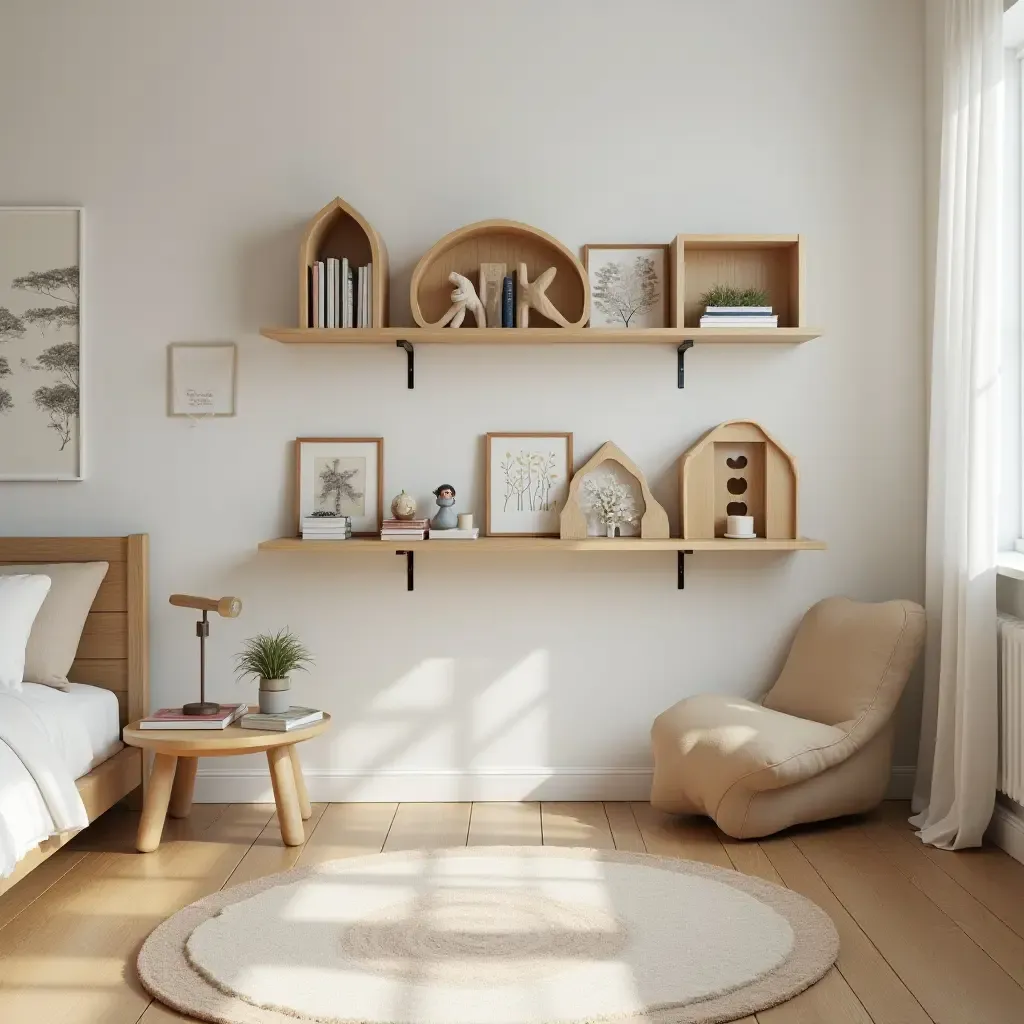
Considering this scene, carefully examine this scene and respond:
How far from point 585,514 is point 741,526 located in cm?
50

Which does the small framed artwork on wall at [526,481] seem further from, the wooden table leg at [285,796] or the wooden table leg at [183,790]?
the wooden table leg at [183,790]

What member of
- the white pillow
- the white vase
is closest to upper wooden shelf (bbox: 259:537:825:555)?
the white vase

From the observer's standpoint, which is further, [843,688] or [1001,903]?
[843,688]

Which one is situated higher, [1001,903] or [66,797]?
[66,797]

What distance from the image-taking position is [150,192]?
3.74m

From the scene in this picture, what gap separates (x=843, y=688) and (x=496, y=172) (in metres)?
1.98

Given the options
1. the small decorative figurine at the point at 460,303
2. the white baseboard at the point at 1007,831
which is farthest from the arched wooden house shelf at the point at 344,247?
the white baseboard at the point at 1007,831

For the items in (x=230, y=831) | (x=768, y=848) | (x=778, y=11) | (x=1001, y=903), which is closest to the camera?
(x=1001, y=903)

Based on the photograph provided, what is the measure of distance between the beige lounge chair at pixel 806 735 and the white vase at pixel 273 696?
3.68 ft

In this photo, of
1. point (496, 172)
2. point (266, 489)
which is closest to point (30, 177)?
point (266, 489)

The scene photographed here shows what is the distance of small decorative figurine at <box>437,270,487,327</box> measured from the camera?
11.6 ft

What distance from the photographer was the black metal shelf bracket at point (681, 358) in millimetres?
3678

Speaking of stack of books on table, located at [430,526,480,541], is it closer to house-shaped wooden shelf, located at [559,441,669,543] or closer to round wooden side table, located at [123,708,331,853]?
house-shaped wooden shelf, located at [559,441,669,543]

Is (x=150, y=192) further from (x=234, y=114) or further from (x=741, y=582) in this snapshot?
(x=741, y=582)
